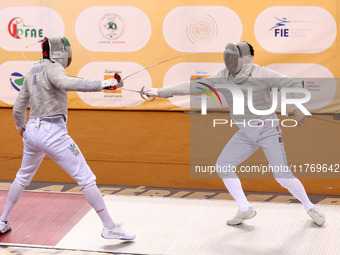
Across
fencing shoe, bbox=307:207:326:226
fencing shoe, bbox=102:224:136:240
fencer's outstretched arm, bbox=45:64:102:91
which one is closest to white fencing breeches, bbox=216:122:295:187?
fencing shoe, bbox=307:207:326:226

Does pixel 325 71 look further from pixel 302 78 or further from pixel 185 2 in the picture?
pixel 185 2

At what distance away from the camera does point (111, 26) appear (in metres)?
4.65

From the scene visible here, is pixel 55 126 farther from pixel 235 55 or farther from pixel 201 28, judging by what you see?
pixel 201 28

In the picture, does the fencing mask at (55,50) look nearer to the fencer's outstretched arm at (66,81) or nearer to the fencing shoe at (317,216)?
the fencer's outstretched arm at (66,81)

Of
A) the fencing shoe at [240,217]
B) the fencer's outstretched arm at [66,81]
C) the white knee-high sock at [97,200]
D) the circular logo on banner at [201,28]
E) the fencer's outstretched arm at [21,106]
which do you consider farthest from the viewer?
the circular logo on banner at [201,28]

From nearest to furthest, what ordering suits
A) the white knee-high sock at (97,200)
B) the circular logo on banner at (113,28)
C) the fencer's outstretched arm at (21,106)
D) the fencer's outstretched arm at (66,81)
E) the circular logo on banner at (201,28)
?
the fencer's outstretched arm at (66,81)
the white knee-high sock at (97,200)
the fencer's outstretched arm at (21,106)
the circular logo on banner at (201,28)
the circular logo on banner at (113,28)

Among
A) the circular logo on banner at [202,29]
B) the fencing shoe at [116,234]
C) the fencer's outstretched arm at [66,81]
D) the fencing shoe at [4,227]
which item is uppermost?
the circular logo on banner at [202,29]

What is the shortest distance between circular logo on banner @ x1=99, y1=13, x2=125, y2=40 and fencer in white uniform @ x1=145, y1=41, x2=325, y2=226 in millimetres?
1073

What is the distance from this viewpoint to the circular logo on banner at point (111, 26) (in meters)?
4.63

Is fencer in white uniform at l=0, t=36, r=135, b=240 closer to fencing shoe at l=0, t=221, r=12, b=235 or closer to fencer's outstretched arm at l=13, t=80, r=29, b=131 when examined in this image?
fencer's outstretched arm at l=13, t=80, r=29, b=131

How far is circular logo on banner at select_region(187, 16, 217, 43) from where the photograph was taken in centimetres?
448

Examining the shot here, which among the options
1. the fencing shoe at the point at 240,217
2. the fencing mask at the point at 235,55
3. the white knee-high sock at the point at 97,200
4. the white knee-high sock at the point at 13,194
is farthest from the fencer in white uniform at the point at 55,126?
the fencing mask at the point at 235,55

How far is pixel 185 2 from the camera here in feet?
14.8

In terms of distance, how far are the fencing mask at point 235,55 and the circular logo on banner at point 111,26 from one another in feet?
4.10
